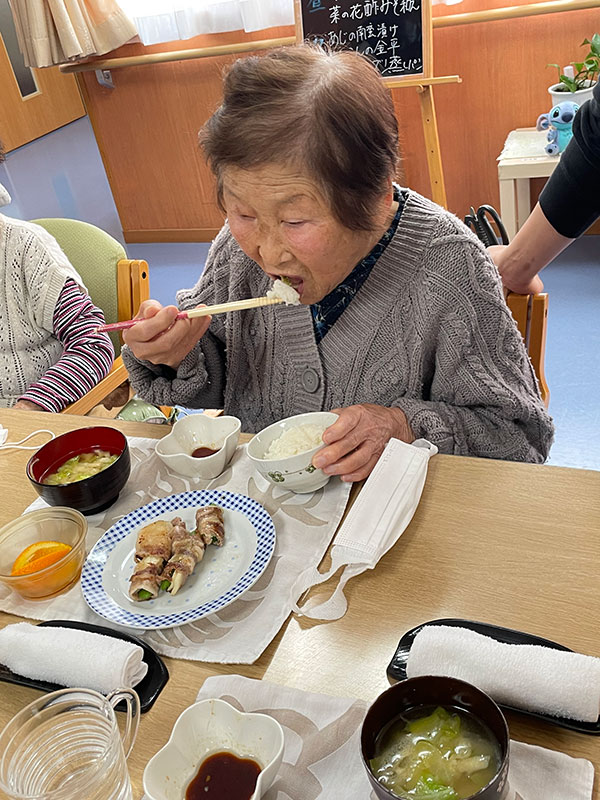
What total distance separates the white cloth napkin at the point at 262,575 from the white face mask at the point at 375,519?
3 cm

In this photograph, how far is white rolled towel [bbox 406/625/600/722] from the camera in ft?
2.50

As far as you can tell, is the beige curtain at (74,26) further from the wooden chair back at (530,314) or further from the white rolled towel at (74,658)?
the white rolled towel at (74,658)

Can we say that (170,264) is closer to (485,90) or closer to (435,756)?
(485,90)

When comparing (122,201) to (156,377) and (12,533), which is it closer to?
(156,377)

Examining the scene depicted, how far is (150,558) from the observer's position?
106 centimetres

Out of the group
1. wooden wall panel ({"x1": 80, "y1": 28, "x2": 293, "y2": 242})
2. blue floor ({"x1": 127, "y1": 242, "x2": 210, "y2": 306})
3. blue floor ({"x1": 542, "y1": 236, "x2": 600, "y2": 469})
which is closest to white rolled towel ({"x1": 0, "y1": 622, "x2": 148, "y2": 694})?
blue floor ({"x1": 542, "y1": 236, "x2": 600, "y2": 469})

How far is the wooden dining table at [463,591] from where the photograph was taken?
0.87 m

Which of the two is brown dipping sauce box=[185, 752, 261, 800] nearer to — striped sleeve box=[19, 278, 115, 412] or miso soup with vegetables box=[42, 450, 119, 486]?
miso soup with vegetables box=[42, 450, 119, 486]

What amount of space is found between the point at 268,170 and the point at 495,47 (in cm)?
312

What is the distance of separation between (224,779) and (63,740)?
19 centimetres

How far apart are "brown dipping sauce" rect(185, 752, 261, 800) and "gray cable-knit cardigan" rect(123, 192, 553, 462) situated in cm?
66

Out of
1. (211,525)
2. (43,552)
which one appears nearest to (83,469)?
(43,552)

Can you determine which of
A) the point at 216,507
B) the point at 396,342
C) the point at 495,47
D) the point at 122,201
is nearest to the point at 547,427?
the point at 396,342

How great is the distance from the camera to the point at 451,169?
4.19 metres
